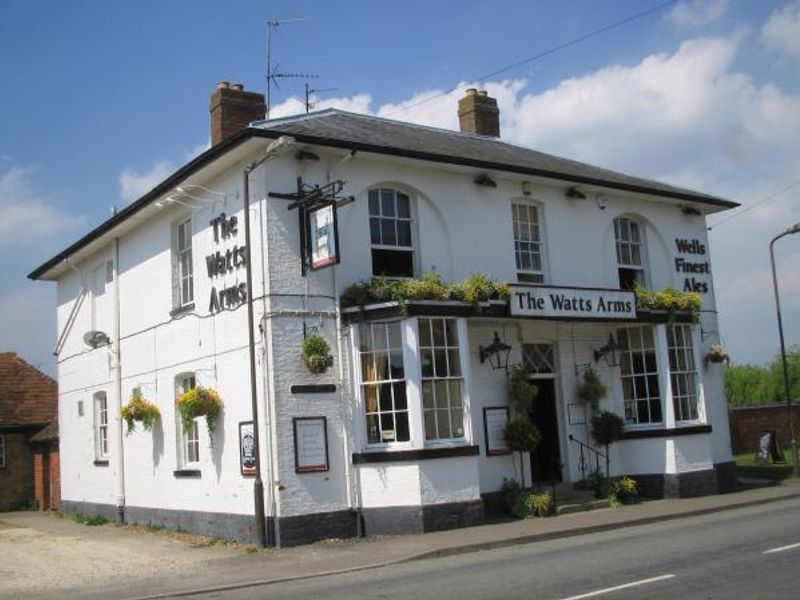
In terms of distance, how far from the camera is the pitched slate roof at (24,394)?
1099 inches

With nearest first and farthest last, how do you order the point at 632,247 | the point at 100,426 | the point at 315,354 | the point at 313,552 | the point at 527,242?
the point at 313,552, the point at 315,354, the point at 527,242, the point at 632,247, the point at 100,426

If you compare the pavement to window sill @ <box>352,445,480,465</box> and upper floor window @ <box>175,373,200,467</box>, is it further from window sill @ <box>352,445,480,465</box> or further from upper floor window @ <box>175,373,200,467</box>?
upper floor window @ <box>175,373,200,467</box>

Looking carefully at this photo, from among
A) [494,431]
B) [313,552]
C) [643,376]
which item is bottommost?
[313,552]

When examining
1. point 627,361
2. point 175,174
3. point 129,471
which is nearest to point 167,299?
point 175,174

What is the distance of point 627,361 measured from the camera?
1931 cm

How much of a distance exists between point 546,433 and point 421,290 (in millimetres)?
5078

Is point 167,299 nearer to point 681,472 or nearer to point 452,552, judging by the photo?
point 452,552

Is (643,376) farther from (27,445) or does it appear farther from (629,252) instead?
(27,445)

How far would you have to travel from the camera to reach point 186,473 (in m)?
17.5

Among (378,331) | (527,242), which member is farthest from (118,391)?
(527,242)

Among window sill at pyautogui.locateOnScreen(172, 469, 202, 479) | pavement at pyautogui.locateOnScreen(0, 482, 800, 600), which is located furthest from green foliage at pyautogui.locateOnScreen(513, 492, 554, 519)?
window sill at pyautogui.locateOnScreen(172, 469, 202, 479)

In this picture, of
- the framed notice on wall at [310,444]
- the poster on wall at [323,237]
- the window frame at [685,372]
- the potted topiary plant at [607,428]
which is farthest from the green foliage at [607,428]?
the poster on wall at [323,237]

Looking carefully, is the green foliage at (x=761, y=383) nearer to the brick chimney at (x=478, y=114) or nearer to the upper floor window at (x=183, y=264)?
the brick chimney at (x=478, y=114)

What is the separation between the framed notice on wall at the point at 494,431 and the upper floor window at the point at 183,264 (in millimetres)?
6565
